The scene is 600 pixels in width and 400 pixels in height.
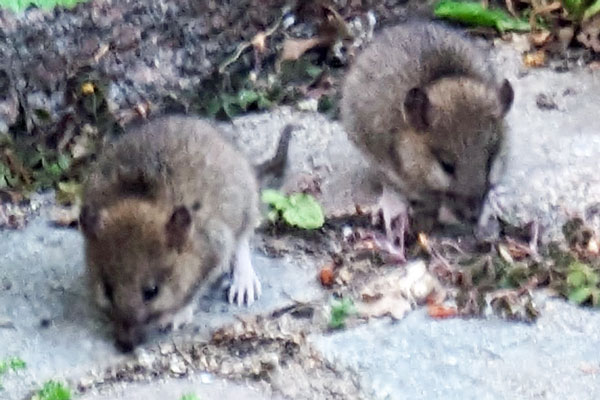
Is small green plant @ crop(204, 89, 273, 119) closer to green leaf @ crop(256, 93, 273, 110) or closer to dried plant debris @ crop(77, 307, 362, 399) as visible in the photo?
green leaf @ crop(256, 93, 273, 110)

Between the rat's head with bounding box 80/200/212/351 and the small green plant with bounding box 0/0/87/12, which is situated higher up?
the small green plant with bounding box 0/0/87/12

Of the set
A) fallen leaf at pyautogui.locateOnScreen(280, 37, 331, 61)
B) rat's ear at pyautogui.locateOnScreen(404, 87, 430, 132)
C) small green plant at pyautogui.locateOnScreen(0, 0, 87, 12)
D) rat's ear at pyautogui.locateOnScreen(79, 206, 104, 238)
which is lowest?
fallen leaf at pyautogui.locateOnScreen(280, 37, 331, 61)

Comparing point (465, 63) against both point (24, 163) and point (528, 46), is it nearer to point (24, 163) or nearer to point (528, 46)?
point (528, 46)

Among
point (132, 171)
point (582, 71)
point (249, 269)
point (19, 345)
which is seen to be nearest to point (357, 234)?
point (249, 269)

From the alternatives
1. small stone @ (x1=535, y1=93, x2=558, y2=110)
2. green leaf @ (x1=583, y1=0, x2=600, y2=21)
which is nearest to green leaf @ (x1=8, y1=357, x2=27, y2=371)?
small stone @ (x1=535, y1=93, x2=558, y2=110)

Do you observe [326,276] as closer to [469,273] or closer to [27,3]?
[469,273]

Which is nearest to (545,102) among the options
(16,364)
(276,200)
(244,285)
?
(276,200)

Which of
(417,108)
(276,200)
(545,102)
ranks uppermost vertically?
(417,108)
